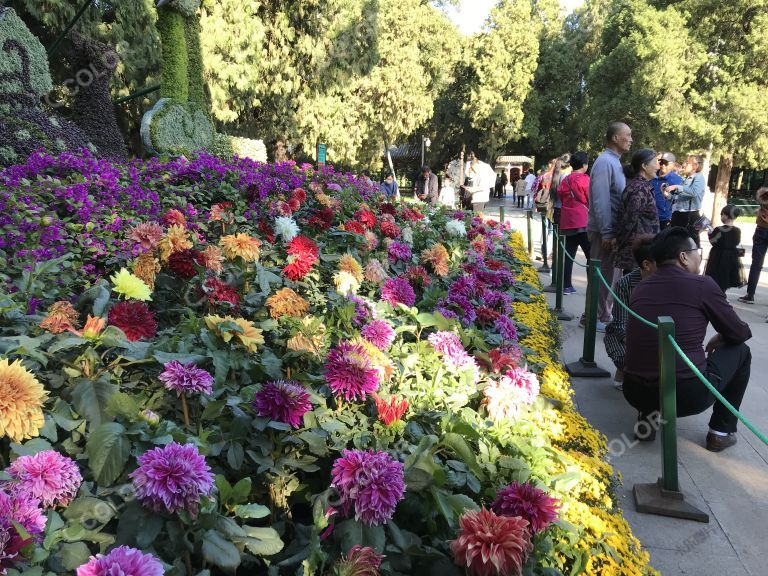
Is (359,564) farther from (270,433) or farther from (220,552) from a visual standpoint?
(270,433)

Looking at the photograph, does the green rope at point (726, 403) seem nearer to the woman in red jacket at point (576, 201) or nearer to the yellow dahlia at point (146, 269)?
the yellow dahlia at point (146, 269)

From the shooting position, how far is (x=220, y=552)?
1145mm

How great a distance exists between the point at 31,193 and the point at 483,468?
299cm

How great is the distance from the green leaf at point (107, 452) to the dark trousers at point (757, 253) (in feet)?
24.0

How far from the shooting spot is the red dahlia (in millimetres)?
1728

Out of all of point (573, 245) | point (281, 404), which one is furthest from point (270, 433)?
point (573, 245)

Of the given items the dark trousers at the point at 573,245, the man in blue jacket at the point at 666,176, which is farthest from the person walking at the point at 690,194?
the dark trousers at the point at 573,245

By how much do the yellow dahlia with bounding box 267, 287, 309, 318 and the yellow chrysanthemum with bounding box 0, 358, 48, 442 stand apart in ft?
3.00

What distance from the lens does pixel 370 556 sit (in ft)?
3.84

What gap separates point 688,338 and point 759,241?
4.73 m

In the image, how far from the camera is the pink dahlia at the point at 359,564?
1.14 m

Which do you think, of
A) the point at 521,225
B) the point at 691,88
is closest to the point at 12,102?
Answer: the point at 521,225

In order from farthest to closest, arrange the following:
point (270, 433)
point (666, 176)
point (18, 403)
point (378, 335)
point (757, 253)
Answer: point (666, 176) < point (757, 253) < point (378, 335) < point (270, 433) < point (18, 403)

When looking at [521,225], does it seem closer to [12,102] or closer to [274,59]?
[274,59]
